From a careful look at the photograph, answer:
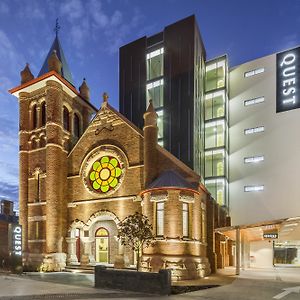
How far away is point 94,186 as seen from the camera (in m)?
31.4

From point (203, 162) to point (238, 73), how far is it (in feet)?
40.4

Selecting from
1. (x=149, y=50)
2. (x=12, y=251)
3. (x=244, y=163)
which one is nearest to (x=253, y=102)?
(x=244, y=163)

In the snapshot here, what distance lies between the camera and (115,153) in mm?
30500

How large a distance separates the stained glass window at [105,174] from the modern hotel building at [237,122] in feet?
48.3

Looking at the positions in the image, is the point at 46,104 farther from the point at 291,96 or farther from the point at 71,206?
the point at 291,96

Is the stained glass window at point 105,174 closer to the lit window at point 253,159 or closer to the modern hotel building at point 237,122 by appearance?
the modern hotel building at point 237,122

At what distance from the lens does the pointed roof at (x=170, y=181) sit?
25172 mm

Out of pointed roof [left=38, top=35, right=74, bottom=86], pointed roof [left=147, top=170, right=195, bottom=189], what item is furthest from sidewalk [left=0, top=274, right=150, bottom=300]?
pointed roof [left=38, top=35, right=74, bottom=86]

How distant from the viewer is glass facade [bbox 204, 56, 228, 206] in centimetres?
4422

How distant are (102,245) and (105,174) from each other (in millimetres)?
5820

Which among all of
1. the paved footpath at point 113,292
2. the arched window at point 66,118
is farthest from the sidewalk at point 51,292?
the arched window at point 66,118

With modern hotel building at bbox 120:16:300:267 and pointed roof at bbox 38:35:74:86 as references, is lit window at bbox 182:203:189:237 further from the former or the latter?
pointed roof at bbox 38:35:74:86

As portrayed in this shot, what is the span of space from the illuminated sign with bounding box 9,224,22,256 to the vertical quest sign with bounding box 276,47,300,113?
1212 inches

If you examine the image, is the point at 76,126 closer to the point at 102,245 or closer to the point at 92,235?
the point at 92,235
